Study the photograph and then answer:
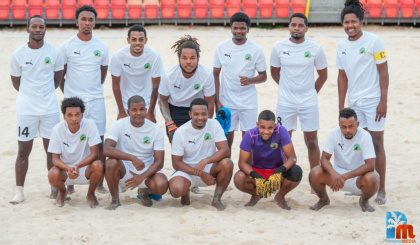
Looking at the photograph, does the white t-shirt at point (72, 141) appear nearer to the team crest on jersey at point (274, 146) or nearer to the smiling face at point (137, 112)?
the smiling face at point (137, 112)

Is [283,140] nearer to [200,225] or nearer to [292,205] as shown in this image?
[292,205]

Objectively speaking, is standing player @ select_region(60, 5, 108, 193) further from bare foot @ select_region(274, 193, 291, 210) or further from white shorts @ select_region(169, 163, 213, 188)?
bare foot @ select_region(274, 193, 291, 210)

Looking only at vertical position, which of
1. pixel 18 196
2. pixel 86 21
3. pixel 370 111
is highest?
pixel 86 21

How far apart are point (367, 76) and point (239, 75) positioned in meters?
1.40

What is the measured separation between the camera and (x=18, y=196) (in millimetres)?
7250

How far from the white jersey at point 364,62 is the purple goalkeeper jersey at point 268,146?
0.95 meters

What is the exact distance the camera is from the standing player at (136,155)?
22.8 feet

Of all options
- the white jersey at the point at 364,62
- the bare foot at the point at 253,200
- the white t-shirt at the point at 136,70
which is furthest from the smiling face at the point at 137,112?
the white jersey at the point at 364,62

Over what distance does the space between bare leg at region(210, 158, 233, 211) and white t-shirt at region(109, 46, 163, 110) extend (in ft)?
4.11

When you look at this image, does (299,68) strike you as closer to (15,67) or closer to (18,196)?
(15,67)

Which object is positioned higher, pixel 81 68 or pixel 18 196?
pixel 81 68

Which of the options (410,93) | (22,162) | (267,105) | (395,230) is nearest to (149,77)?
(22,162)

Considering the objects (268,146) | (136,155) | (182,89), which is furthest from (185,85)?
(268,146)

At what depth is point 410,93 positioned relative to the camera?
12383mm
